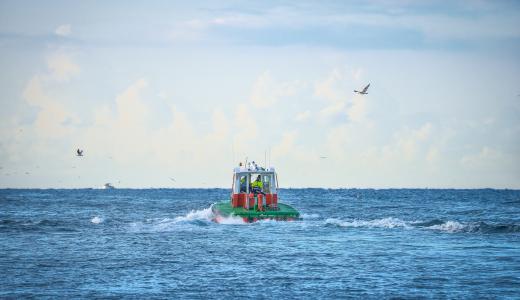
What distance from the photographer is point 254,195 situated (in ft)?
142

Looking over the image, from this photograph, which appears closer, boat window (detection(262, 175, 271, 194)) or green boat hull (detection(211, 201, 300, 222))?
green boat hull (detection(211, 201, 300, 222))

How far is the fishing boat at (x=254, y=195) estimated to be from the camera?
4216 cm

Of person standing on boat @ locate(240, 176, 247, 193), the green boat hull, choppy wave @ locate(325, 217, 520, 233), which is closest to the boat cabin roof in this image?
person standing on boat @ locate(240, 176, 247, 193)

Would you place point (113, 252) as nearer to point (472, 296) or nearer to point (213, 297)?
point (213, 297)

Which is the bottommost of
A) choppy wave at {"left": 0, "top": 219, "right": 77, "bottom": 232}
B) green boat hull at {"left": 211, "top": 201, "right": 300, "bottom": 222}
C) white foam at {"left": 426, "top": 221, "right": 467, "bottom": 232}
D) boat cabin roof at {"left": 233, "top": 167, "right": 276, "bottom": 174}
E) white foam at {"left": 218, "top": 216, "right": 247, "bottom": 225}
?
choppy wave at {"left": 0, "top": 219, "right": 77, "bottom": 232}

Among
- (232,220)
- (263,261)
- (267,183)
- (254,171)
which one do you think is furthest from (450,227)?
(263,261)

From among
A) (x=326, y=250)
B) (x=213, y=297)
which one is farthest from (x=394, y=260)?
(x=213, y=297)

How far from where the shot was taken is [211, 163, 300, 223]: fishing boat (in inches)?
1660

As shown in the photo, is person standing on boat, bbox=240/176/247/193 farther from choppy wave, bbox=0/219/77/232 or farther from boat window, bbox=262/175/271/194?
choppy wave, bbox=0/219/77/232

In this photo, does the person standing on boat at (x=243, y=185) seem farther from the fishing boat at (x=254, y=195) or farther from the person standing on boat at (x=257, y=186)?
the person standing on boat at (x=257, y=186)

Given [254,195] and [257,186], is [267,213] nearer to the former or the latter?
[254,195]

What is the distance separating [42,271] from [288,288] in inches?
339

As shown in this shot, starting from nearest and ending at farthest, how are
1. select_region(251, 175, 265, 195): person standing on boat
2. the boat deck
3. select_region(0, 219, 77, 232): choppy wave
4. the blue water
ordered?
1. the blue water
2. the boat deck
3. select_region(0, 219, 77, 232): choppy wave
4. select_region(251, 175, 265, 195): person standing on boat

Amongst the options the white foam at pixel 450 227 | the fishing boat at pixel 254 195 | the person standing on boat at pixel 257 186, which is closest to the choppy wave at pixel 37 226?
the fishing boat at pixel 254 195
